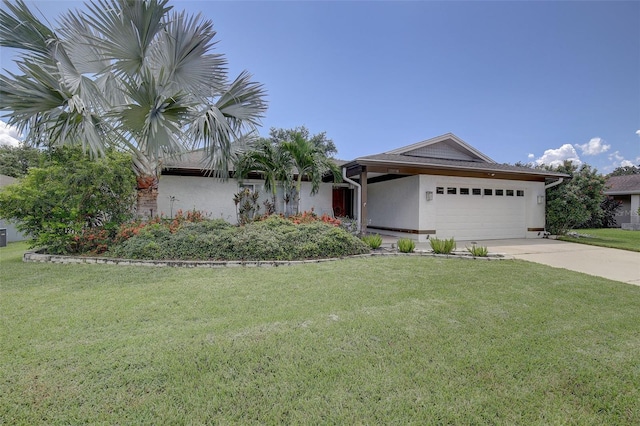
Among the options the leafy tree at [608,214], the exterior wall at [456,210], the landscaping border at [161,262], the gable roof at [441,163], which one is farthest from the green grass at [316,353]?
the leafy tree at [608,214]

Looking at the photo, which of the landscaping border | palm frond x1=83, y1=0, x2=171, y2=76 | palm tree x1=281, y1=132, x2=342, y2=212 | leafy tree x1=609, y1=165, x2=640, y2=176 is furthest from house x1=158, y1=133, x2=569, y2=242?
leafy tree x1=609, y1=165, x2=640, y2=176

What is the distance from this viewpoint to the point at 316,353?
2.93m

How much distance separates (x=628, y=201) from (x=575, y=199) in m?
14.8

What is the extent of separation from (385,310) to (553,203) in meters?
13.3

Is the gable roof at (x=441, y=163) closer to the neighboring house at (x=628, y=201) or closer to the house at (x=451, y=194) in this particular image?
the house at (x=451, y=194)

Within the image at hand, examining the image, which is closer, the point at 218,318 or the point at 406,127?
the point at 218,318

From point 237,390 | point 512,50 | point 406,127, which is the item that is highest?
point 512,50

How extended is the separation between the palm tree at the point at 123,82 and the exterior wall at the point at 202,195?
139 inches

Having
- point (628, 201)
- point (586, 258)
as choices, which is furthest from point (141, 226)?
point (628, 201)

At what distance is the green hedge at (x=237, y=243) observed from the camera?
280 inches

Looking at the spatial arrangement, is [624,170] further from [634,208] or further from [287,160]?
[287,160]

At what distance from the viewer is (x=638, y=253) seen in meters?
9.43

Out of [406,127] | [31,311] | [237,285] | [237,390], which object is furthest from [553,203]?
[31,311]

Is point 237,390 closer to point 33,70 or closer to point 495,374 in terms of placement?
point 495,374
